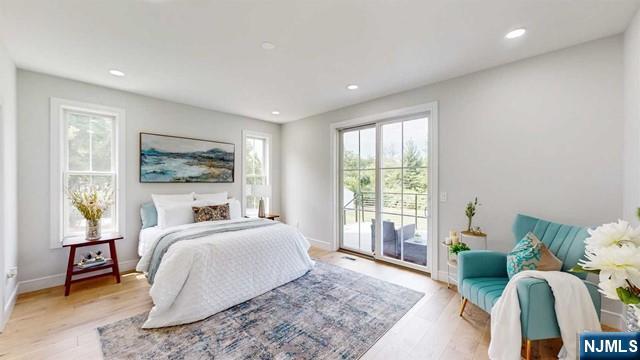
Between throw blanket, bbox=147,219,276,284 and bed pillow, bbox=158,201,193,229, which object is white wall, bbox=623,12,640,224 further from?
bed pillow, bbox=158,201,193,229

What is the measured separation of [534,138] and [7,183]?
5.02 metres

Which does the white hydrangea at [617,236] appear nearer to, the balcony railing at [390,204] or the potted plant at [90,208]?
the balcony railing at [390,204]

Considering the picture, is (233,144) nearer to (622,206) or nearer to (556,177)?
(556,177)

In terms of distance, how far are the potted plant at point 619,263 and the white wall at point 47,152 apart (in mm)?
4357

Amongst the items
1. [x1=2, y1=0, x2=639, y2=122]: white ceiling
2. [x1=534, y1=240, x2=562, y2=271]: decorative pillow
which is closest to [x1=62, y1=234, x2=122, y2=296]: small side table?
[x1=2, y1=0, x2=639, y2=122]: white ceiling

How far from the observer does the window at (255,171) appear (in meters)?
4.63

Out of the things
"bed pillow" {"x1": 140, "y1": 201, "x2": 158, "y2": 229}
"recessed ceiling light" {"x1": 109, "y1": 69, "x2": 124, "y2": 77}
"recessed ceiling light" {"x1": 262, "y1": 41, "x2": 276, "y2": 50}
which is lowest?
"bed pillow" {"x1": 140, "y1": 201, "x2": 158, "y2": 229}

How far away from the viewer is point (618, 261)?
78 cm

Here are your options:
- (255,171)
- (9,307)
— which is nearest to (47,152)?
(9,307)

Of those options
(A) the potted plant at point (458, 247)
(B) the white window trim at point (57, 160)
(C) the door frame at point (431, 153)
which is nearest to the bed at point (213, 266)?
(B) the white window trim at point (57, 160)

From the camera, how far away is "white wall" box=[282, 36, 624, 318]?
6.98ft

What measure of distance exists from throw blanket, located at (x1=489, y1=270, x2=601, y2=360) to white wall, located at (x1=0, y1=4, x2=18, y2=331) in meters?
3.81

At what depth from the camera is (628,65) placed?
6.36 feet

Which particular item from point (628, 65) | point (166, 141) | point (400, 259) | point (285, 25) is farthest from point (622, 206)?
point (166, 141)
